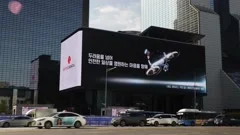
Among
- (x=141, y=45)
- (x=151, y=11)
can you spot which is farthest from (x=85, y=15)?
(x=141, y=45)

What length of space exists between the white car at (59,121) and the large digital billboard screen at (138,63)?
40741 millimetres

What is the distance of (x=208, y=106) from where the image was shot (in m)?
108

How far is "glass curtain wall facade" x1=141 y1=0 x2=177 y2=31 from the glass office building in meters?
22.6

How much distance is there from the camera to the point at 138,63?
3305 inches

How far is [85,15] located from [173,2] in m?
34.6

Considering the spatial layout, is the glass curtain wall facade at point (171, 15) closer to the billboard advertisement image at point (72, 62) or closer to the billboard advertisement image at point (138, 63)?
the billboard advertisement image at point (138, 63)

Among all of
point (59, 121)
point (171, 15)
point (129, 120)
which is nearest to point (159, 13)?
point (171, 15)

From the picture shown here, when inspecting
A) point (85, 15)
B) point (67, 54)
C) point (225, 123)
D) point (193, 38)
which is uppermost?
point (85, 15)

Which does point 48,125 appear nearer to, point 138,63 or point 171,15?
point 138,63

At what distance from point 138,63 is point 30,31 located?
62401 mm

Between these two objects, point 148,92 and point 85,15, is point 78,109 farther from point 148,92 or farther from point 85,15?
point 85,15

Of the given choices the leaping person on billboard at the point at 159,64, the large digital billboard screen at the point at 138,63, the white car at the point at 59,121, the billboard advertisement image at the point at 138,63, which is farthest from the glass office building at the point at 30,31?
the white car at the point at 59,121

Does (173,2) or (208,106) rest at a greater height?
(173,2)

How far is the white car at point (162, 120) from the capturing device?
49469 mm
